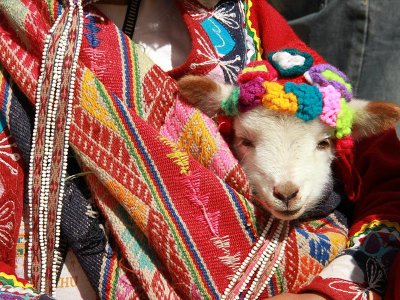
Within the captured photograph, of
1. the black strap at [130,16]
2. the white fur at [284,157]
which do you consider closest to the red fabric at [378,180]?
the white fur at [284,157]

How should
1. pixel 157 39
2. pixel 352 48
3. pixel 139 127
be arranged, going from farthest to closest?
1. pixel 352 48
2. pixel 157 39
3. pixel 139 127

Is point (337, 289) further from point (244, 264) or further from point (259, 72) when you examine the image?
point (259, 72)

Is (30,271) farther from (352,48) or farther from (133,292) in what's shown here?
(352,48)

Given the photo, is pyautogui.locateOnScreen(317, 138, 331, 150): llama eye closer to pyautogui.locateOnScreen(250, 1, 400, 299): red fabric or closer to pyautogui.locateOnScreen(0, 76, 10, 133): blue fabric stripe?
pyautogui.locateOnScreen(250, 1, 400, 299): red fabric

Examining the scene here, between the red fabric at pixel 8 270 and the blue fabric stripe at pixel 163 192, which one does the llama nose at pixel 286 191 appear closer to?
the blue fabric stripe at pixel 163 192

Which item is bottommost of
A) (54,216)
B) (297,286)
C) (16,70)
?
(297,286)

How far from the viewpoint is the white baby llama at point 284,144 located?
1383mm

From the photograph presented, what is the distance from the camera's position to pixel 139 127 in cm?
138

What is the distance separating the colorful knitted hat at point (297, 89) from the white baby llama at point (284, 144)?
0.03 metres

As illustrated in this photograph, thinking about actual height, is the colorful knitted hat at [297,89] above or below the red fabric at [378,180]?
above

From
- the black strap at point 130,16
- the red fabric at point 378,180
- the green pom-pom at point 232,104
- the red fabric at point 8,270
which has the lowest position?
the red fabric at point 8,270

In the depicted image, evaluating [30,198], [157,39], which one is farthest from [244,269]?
[157,39]

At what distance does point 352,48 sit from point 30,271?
5.90 ft

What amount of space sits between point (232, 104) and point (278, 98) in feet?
0.45
